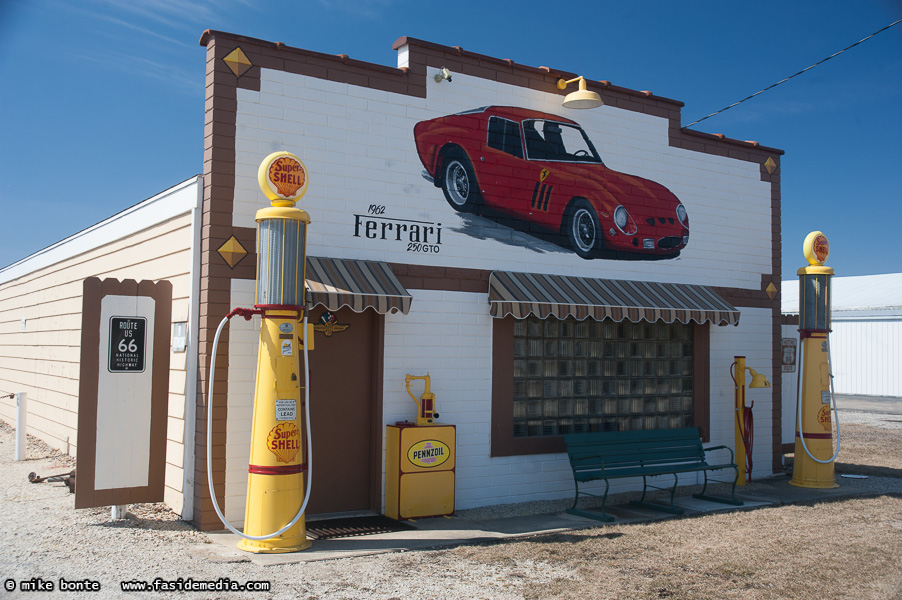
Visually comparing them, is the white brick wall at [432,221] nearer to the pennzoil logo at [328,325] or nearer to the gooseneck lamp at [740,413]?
the gooseneck lamp at [740,413]

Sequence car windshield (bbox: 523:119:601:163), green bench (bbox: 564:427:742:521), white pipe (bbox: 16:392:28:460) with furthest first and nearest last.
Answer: white pipe (bbox: 16:392:28:460)
car windshield (bbox: 523:119:601:163)
green bench (bbox: 564:427:742:521)

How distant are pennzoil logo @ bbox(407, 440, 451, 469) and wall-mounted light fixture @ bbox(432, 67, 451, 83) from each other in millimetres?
4212

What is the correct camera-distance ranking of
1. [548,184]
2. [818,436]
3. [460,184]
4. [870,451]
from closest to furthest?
1. [460,184]
2. [548,184]
3. [818,436]
4. [870,451]

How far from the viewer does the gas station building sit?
758 centimetres

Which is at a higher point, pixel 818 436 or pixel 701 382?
pixel 701 382

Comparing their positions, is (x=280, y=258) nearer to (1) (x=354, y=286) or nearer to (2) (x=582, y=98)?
(1) (x=354, y=286)

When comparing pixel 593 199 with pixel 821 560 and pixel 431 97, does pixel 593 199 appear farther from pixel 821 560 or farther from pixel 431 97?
pixel 821 560

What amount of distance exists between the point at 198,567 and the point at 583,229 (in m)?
6.27

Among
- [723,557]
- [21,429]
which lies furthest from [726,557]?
[21,429]

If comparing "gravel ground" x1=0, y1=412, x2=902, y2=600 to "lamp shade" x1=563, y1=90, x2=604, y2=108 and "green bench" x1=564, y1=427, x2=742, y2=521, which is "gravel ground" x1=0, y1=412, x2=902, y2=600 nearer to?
"green bench" x1=564, y1=427, x2=742, y2=521

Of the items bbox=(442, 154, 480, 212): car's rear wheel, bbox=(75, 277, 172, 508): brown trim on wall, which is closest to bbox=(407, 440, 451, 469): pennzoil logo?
bbox=(75, 277, 172, 508): brown trim on wall

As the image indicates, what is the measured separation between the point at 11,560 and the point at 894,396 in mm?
29590

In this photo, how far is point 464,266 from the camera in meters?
8.95

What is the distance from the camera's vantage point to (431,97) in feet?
29.1
